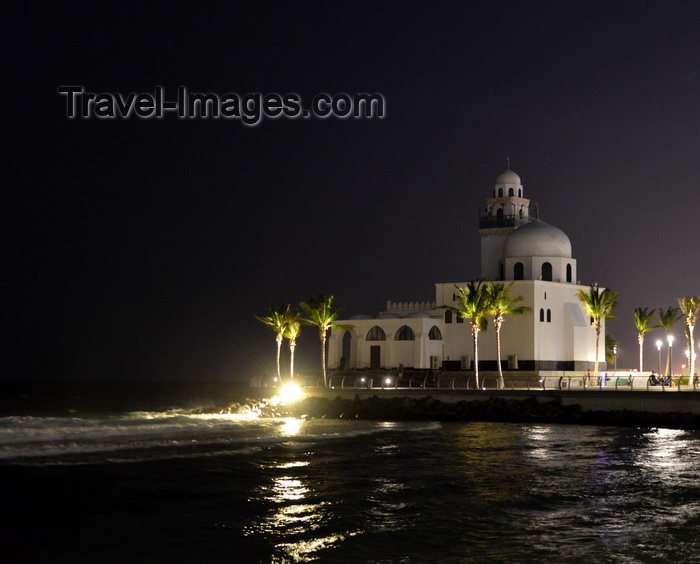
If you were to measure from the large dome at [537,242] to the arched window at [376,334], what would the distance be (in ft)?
33.5

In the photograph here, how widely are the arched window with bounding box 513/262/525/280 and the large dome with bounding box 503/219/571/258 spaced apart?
27.9 inches

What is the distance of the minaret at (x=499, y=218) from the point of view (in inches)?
2682

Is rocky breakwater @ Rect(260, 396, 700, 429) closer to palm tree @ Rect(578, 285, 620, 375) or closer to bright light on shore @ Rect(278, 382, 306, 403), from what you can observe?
bright light on shore @ Rect(278, 382, 306, 403)

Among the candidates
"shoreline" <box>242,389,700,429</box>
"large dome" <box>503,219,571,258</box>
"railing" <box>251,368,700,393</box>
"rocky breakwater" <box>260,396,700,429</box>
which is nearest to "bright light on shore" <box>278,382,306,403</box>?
"railing" <box>251,368,700,393</box>

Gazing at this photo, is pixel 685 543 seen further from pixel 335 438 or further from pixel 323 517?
pixel 335 438

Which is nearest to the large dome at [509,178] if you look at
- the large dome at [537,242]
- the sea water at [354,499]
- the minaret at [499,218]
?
the minaret at [499,218]

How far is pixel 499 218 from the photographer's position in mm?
68625

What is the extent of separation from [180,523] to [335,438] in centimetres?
1838

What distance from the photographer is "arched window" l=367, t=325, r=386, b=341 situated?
63.2 m

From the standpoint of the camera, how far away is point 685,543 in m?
15.1

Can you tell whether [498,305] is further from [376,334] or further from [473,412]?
[473,412]

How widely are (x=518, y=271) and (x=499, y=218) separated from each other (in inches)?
268

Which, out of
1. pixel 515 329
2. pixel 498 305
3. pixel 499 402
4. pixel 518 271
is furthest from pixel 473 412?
pixel 518 271

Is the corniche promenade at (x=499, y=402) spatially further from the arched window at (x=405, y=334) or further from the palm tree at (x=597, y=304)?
the arched window at (x=405, y=334)
